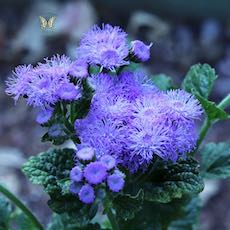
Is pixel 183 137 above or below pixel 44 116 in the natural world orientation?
below

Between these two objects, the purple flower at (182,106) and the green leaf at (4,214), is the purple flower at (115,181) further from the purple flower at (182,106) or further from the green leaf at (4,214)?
the green leaf at (4,214)

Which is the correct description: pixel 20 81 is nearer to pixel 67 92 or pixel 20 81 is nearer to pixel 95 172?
pixel 67 92

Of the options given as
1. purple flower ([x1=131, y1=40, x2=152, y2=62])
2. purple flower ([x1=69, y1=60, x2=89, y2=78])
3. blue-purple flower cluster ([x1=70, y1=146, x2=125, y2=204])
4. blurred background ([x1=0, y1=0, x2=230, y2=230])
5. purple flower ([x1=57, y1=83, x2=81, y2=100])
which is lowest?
blue-purple flower cluster ([x1=70, y1=146, x2=125, y2=204])

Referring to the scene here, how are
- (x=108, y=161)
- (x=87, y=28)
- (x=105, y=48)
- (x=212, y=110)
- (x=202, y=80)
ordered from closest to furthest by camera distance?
(x=108, y=161) → (x=105, y=48) → (x=212, y=110) → (x=202, y=80) → (x=87, y=28)

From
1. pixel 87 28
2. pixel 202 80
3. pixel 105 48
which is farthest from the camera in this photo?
pixel 87 28

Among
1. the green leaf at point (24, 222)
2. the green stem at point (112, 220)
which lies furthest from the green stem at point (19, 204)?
the green stem at point (112, 220)

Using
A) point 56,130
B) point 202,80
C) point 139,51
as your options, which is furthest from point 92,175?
point 202,80

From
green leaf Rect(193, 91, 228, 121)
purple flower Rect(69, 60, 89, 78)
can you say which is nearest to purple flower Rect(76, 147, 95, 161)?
purple flower Rect(69, 60, 89, 78)

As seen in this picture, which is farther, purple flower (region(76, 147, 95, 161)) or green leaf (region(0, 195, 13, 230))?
green leaf (region(0, 195, 13, 230))

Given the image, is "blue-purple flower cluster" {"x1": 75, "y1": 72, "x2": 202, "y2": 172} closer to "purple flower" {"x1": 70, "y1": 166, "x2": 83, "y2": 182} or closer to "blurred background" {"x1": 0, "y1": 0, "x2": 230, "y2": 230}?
"purple flower" {"x1": 70, "y1": 166, "x2": 83, "y2": 182}
